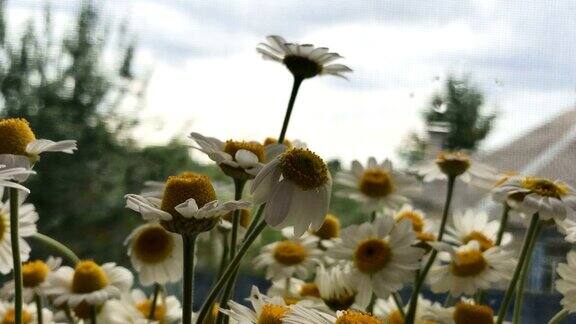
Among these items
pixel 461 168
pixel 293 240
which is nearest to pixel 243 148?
pixel 293 240

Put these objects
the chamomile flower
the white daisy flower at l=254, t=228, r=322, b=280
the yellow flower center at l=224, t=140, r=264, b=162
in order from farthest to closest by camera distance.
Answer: the white daisy flower at l=254, t=228, r=322, b=280 < the yellow flower center at l=224, t=140, r=264, b=162 < the chamomile flower

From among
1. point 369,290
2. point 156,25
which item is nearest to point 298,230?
point 369,290

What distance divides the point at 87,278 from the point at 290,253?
0.57 ft

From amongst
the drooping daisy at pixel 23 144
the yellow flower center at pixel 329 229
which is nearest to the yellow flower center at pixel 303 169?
the drooping daisy at pixel 23 144

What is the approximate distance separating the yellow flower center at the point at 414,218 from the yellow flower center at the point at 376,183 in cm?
2

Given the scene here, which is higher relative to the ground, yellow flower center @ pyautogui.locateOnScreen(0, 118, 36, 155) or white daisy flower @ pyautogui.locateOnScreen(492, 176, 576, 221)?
yellow flower center @ pyautogui.locateOnScreen(0, 118, 36, 155)

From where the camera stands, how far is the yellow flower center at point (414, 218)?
66 cm

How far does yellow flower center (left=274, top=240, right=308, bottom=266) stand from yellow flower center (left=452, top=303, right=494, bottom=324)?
0.55 ft

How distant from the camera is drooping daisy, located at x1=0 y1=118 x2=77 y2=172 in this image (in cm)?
43

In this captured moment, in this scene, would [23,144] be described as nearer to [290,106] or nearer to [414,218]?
[290,106]

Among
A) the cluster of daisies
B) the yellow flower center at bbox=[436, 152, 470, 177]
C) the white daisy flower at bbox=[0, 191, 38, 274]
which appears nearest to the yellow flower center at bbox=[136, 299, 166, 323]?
the cluster of daisies

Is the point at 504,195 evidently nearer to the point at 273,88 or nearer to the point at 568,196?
the point at 568,196

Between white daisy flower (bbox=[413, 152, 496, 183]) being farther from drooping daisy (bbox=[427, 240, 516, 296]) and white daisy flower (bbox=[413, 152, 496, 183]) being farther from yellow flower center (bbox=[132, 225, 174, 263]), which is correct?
yellow flower center (bbox=[132, 225, 174, 263])

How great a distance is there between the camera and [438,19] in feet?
3.97
